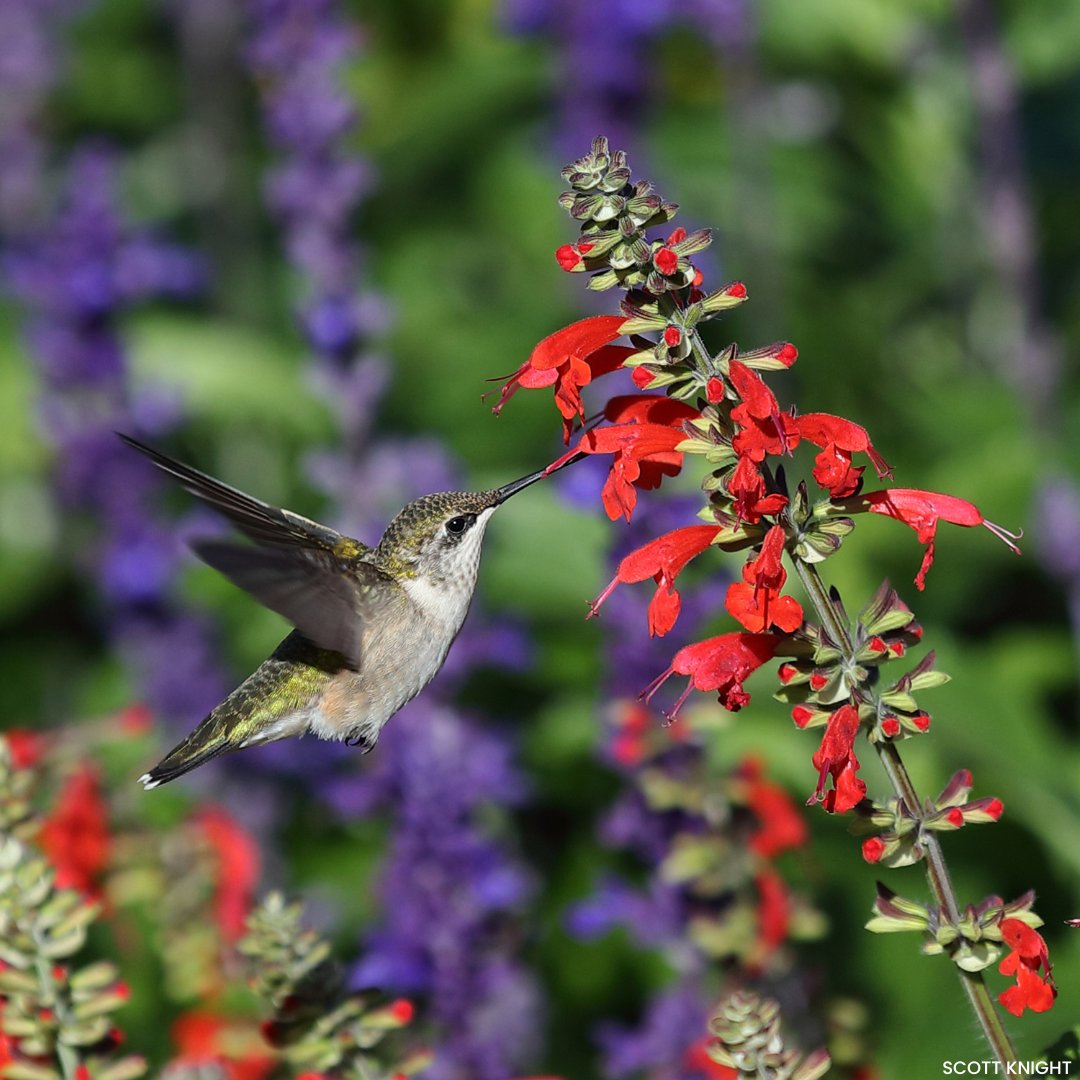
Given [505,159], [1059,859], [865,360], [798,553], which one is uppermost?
[505,159]

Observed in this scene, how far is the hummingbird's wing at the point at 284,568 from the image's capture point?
7.98ft

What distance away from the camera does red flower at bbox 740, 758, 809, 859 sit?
10.4ft

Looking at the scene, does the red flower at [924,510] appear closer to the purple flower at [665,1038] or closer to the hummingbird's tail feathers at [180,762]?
the hummingbird's tail feathers at [180,762]

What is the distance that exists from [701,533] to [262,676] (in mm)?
1225

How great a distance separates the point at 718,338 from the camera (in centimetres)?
619

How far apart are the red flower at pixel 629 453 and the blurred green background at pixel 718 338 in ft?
4.55

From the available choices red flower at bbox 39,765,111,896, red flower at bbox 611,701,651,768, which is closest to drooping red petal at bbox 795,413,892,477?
red flower at bbox 611,701,651,768

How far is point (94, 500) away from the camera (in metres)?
5.54

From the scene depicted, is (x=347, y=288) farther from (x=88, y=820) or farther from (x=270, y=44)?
(x=88, y=820)

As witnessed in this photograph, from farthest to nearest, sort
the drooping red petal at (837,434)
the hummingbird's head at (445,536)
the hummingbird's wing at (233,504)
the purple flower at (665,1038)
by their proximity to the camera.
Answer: the purple flower at (665,1038) < the hummingbird's head at (445,536) < the hummingbird's wing at (233,504) < the drooping red petal at (837,434)

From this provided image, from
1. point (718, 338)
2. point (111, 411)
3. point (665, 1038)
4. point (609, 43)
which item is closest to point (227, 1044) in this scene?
point (665, 1038)

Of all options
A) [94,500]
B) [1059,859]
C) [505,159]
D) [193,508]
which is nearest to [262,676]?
[1059,859]

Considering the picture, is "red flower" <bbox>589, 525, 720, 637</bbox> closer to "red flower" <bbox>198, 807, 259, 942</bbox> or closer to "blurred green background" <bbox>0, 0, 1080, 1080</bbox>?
"blurred green background" <bbox>0, 0, 1080, 1080</bbox>

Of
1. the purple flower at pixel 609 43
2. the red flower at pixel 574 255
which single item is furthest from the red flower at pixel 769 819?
the purple flower at pixel 609 43
